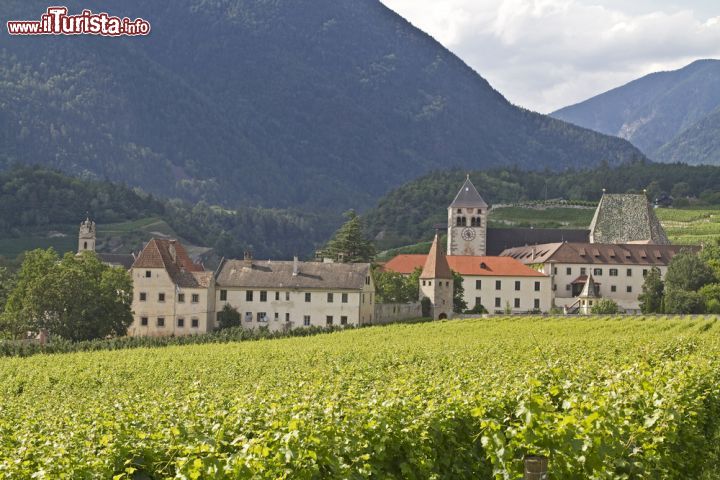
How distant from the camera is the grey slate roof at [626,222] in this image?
155500mm

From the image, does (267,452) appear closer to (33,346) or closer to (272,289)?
(33,346)

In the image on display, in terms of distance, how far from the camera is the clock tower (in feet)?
512

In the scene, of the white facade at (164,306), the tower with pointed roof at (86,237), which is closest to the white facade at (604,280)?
the white facade at (164,306)

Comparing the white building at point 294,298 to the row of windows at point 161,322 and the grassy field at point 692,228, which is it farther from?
the grassy field at point 692,228

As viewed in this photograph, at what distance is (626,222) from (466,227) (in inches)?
948

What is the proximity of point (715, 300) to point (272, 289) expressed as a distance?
43.7m

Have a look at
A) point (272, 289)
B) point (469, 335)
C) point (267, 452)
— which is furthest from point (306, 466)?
point (272, 289)

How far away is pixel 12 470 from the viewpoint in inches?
539

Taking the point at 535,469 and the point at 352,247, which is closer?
the point at 535,469

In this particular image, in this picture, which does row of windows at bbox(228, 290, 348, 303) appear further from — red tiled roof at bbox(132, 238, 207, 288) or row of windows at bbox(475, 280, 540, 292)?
row of windows at bbox(475, 280, 540, 292)

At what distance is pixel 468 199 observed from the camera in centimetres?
15900

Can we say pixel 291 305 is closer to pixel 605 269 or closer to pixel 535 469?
pixel 605 269

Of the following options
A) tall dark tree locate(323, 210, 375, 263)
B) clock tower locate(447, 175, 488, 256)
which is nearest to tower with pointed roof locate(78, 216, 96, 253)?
tall dark tree locate(323, 210, 375, 263)

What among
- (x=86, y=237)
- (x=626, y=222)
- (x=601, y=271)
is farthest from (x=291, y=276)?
(x=86, y=237)
